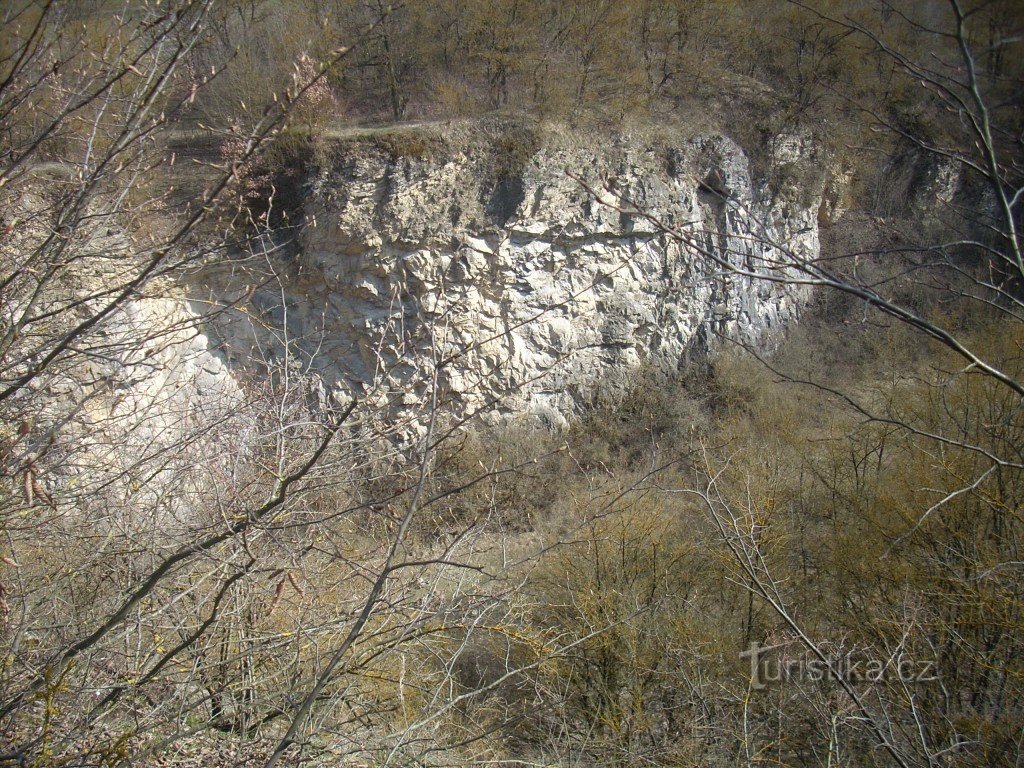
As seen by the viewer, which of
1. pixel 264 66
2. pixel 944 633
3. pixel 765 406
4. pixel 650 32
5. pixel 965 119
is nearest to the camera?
pixel 965 119

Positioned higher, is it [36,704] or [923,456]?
[36,704]

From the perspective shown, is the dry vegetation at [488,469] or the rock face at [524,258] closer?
the dry vegetation at [488,469]

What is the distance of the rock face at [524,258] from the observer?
12266 mm

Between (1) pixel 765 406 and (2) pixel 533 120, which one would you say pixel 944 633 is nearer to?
(1) pixel 765 406

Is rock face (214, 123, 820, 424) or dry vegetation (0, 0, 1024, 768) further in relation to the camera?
rock face (214, 123, 820, 424)

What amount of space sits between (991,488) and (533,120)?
9.82 metres

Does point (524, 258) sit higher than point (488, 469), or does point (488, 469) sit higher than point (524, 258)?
point (524, 258)

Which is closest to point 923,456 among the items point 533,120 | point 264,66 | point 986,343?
point 986,343

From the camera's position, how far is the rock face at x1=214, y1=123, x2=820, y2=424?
12.3 meters

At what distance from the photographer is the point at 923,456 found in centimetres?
796

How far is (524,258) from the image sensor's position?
12.8 metres

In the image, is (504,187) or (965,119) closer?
(965,119)

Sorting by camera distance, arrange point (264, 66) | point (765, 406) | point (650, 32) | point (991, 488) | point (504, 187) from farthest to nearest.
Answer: point (650, 32), point (504, 187), point (765, 406), point (264, 66), point (991, 488)

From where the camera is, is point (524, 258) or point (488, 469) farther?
point (524, 258)
